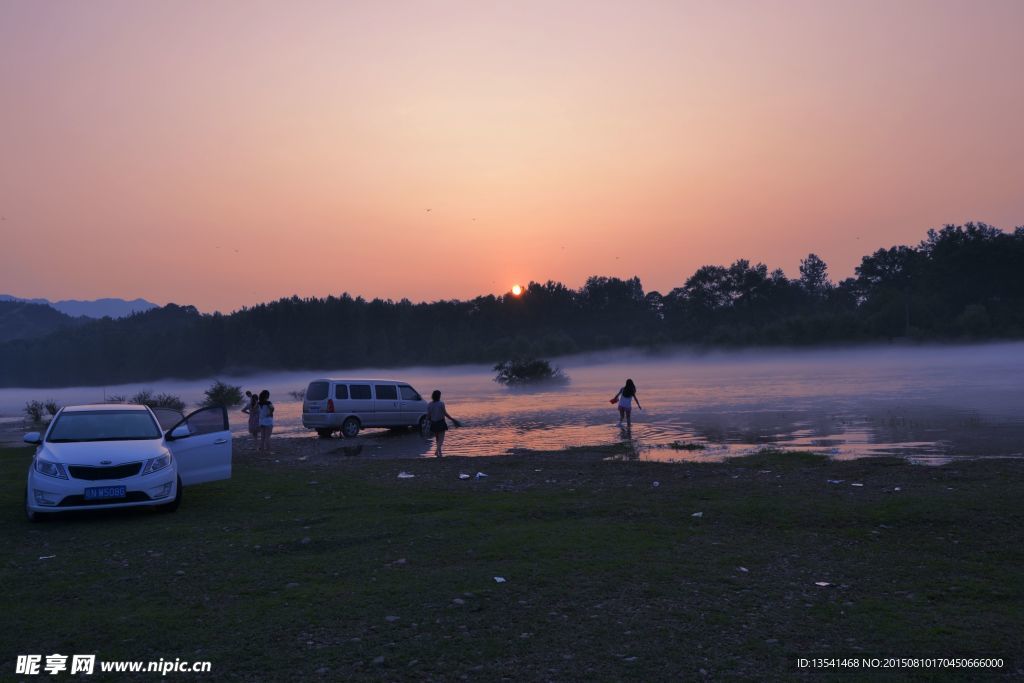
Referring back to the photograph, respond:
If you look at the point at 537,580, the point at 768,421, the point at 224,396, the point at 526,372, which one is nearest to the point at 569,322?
the point at 526,372

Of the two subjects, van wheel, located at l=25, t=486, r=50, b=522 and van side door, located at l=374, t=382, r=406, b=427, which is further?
van side door, located at l=374, t=382, r=406, b=427

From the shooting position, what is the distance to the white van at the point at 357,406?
2809cm

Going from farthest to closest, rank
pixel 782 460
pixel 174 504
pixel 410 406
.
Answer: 1. pixel 410 406
2. pixel 782 460
3. pixel 174 504

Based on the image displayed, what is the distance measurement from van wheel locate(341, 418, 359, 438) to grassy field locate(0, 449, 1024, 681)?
14.2 m

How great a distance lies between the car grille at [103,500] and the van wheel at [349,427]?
1629 cm

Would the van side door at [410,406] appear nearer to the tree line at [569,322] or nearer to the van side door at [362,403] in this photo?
the van side door at [362,403]

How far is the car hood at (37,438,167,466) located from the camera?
11.6 m

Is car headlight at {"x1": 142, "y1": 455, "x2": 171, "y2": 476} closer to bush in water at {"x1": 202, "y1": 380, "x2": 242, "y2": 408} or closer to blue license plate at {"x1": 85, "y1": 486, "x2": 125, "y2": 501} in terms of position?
blue license plate at {"x1": 85, "y1": 486, "x2": 125, "y2": 501}

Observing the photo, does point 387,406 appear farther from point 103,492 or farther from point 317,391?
point 103,492

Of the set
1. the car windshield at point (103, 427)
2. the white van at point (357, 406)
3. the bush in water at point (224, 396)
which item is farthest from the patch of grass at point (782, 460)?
the bush in water at point (224, 396)

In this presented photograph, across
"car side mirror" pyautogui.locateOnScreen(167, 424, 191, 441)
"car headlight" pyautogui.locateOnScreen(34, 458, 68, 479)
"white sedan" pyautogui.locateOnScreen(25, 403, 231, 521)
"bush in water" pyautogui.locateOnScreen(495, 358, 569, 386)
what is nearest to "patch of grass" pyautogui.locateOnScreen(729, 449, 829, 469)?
"white sedan" pyautogui.locateOnScreen(25, 403, 231, 521)

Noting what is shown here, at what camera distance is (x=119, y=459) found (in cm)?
1173

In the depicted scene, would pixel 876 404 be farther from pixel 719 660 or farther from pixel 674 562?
pixel 719 660

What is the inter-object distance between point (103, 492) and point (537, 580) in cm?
707
